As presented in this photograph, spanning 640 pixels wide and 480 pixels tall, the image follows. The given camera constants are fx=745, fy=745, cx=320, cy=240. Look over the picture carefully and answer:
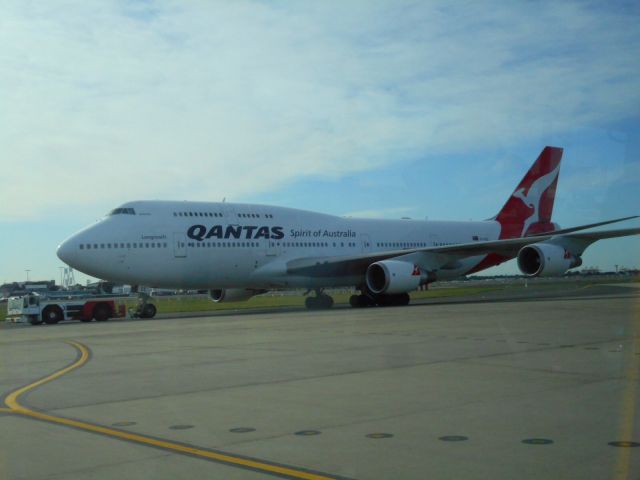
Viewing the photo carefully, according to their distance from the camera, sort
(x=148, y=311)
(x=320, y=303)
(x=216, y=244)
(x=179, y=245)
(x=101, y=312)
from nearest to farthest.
→ (x=179, y=245) → (x=148, y=311) → (x=216, y=244) → (x=101, y=312) → (x=320, y=303)

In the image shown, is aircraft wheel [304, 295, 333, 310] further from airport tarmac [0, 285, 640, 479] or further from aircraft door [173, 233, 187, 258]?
airport tarmac [0, 285, 640, 479]

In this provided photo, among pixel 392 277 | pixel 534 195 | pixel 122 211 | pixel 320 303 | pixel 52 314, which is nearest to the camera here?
pixel 122 211

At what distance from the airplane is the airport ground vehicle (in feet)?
13.8

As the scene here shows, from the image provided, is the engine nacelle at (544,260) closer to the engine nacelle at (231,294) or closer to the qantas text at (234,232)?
the qantas text at (234,232)

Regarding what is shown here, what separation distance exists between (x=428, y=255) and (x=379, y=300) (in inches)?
111

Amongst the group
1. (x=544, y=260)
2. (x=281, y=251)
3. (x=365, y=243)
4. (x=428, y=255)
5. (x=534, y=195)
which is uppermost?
(x=534, y=195)

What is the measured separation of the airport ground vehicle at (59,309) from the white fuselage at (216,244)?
422cm

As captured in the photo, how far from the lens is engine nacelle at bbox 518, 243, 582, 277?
30.0 meters

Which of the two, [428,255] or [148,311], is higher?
[428,255]

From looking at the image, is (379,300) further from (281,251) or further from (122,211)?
(122,211)

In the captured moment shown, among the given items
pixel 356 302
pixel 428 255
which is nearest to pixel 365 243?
pixel 356 302

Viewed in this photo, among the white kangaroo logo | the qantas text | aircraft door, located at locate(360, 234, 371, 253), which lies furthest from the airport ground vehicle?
the white kangaroo logo

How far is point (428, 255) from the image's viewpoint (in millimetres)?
31375

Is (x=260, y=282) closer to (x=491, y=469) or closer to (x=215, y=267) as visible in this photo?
(x=215, y=267)
